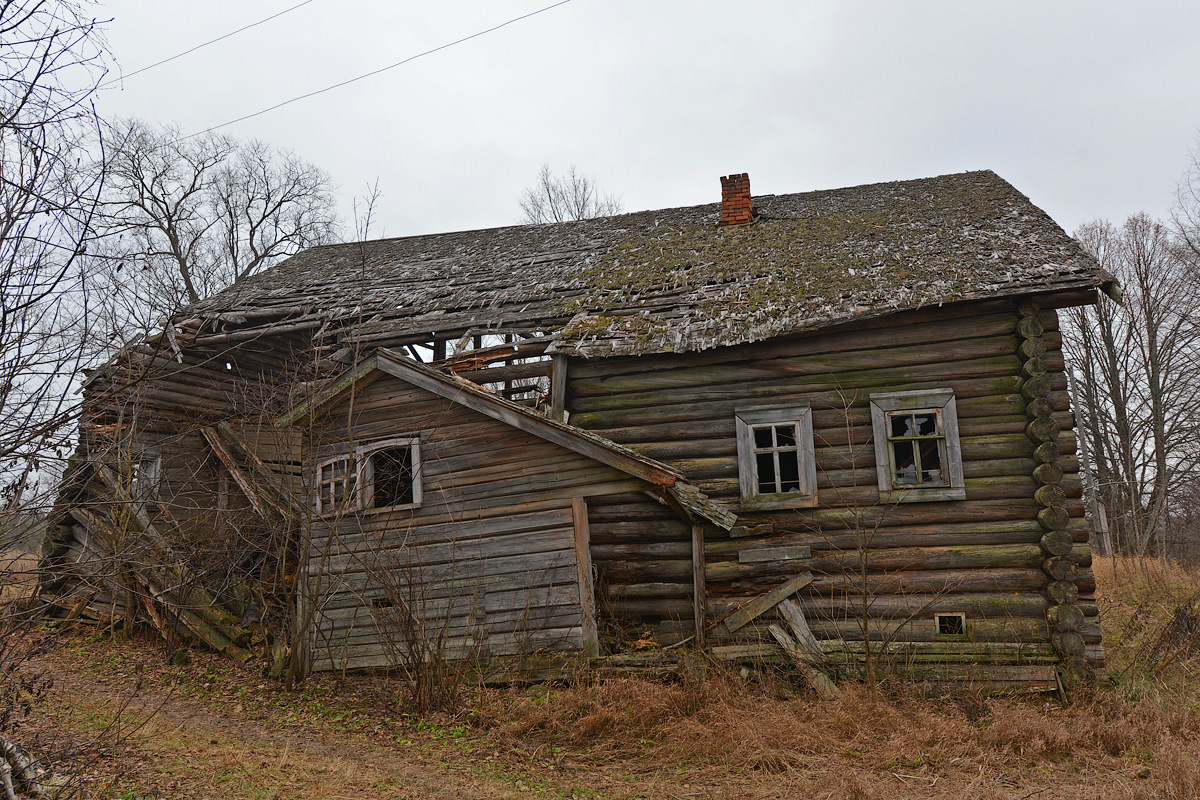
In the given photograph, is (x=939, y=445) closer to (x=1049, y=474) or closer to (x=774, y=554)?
(x=1049, y=474)

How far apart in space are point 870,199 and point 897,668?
901cm

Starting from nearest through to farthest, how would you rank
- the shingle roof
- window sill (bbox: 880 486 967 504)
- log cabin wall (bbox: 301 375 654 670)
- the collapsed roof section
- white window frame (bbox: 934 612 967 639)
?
1. the collapsed roof section
2. log cabin wall (bbox: 301 375 654 670)
3. white window frame (bbox: 934 612 967 639)
4. window sill (bbox: 880 486 967 504)
5. the shingle roof

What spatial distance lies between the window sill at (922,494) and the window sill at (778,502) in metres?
0.92

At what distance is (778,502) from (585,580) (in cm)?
282

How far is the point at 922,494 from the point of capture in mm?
10188

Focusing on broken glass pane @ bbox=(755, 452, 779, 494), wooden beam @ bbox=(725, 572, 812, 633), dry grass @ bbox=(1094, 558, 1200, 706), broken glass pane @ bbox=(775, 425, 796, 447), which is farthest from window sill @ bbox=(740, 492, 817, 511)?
dry grass @ bbox=(1094, 558, 1200, 706)

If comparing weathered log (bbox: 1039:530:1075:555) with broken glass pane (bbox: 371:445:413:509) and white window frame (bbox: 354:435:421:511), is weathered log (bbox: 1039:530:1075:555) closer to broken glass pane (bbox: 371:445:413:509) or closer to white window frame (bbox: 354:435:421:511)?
white window frame (bbox: 354:435:421:511)

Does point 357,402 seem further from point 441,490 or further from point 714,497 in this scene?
point 714,497

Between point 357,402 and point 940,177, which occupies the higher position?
point 940,177

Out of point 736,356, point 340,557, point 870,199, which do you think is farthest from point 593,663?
point 870,199

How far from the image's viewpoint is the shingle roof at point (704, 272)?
10.6 meters

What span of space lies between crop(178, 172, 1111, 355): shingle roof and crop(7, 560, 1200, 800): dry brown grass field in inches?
187

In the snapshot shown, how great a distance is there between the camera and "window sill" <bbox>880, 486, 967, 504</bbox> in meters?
10.1

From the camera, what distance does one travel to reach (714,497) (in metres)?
10.7
